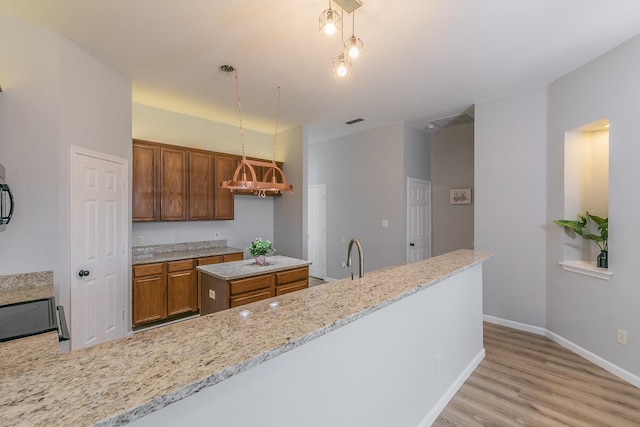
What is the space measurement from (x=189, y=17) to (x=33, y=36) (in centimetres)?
135

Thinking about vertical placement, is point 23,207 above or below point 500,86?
below

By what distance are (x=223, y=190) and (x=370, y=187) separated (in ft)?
8.51

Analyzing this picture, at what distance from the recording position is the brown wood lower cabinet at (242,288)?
2.95m

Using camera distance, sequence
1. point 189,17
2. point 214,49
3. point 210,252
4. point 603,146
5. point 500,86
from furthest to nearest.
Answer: point 210,252
point 500,86
point 603,146
point 214,49
point 189,17

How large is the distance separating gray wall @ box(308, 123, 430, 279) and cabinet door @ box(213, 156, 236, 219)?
218cm

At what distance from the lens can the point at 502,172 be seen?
12.6 ft

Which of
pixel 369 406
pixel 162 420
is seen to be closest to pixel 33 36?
pixel 162 420

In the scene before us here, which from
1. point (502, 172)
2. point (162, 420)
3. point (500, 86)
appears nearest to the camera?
point (162, 420)

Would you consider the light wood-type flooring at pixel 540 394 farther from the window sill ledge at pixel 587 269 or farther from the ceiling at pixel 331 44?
the ceiling at pixel 331 44

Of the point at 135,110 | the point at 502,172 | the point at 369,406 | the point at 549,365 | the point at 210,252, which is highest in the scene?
the point at 135,110

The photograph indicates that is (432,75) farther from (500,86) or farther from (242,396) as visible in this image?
(242,396)

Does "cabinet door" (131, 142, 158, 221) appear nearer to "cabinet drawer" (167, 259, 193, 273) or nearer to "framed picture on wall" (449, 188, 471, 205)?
"cabinet drawer" (167, 259, 193, 273)

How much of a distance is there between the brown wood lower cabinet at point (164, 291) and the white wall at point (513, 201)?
153 inches

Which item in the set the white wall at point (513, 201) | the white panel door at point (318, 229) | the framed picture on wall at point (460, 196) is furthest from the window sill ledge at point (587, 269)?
the white panel door at point (318, 229)
